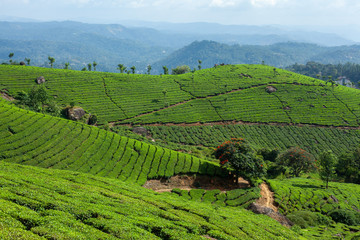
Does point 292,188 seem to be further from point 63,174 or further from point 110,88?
point 110,88

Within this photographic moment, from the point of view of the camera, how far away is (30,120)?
47750 mm

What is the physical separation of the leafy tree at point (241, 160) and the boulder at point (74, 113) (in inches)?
1931

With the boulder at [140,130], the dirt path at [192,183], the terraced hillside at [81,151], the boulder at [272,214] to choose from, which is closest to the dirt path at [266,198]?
the dirt path at [192,183]

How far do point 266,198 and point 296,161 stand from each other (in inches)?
1195

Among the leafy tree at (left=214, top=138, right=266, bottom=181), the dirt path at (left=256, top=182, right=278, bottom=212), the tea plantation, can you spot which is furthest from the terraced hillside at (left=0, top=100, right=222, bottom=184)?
the dirt path at (left=256, top=182, right=278, bottom=212)

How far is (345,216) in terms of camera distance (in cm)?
3866

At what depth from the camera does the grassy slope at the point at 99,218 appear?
14.8m

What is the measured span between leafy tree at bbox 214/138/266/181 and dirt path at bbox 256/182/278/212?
3.42m

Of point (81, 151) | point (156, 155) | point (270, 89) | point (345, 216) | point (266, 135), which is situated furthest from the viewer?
point (270, 89)

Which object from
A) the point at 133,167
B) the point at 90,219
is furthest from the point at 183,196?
the point at 90,219

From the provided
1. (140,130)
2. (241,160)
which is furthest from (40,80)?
(241,160)

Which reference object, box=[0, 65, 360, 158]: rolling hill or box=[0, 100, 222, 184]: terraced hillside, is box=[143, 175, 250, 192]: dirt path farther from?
box=[0, 65, 360, 158]: rolling hill

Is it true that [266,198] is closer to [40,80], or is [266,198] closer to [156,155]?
[156,155]

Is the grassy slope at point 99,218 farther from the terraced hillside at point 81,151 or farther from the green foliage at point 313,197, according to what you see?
the green foliage at point 313,197
